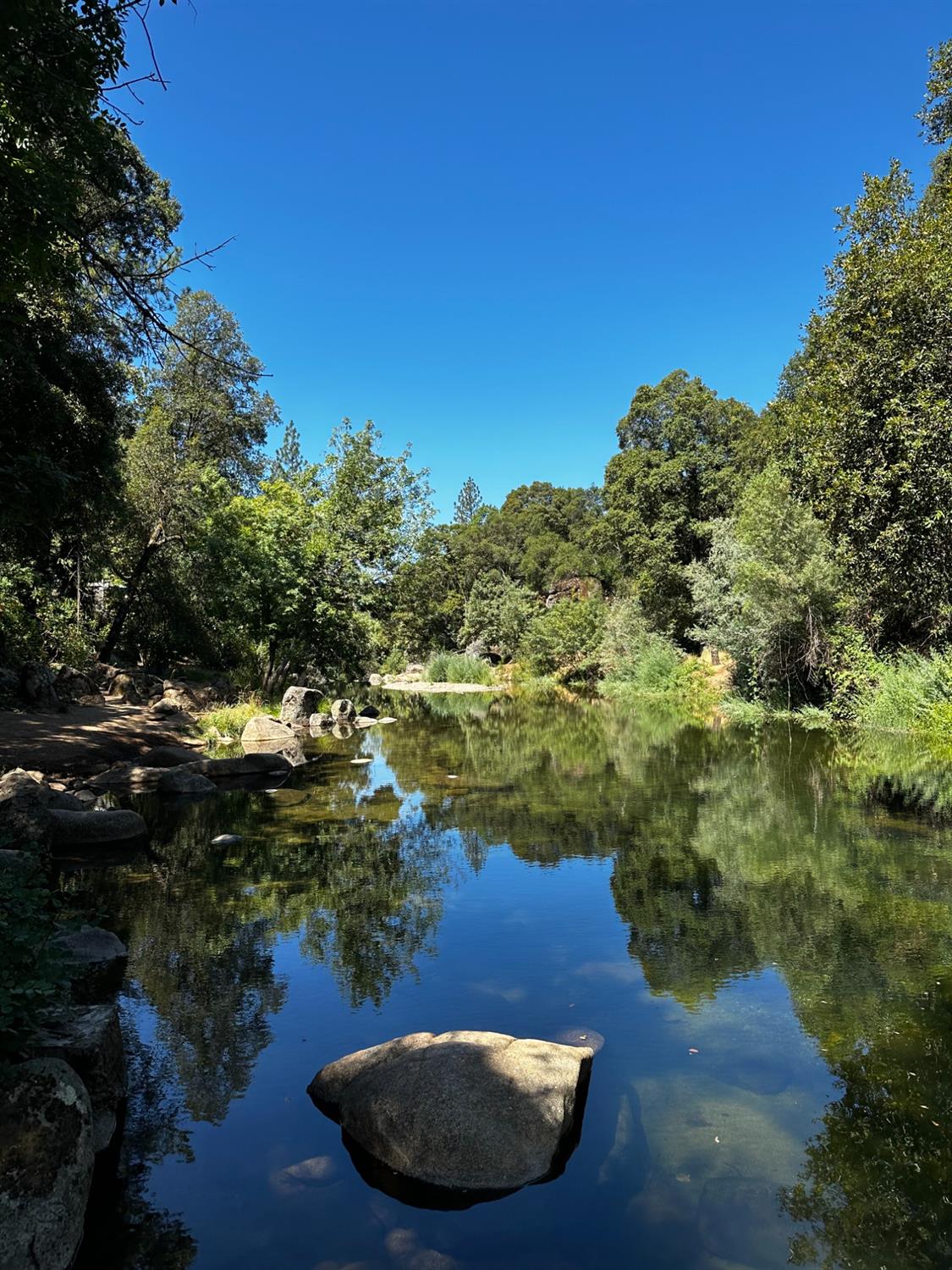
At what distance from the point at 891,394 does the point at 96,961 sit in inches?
625

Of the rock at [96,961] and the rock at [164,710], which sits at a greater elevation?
the rock at [164,710]

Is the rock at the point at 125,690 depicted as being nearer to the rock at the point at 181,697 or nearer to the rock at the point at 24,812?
the rock at the point at 181,697

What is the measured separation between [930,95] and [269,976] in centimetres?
2012

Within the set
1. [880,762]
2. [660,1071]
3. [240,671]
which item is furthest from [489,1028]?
[240,671]

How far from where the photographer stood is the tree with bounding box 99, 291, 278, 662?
1037 inches

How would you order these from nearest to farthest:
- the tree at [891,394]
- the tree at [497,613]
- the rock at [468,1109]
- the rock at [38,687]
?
the rock at [468,1109] < the tree at [891,394] < the rock at [38,687] < the tree at [497,613]

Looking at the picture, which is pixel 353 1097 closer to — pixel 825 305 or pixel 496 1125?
pixel 496 1125

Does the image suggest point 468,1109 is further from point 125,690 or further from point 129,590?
point 129,590

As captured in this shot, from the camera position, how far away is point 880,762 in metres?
15.2

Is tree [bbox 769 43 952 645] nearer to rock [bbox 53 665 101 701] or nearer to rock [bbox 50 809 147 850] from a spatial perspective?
rock [bbox 50 809 147 850]

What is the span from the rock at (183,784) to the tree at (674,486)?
2570cm

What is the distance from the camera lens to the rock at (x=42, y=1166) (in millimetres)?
3270

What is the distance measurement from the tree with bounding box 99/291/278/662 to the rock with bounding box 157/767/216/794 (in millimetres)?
6929

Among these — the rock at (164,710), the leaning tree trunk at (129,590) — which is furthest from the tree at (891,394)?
the leaning tree trunk at (129,590)
